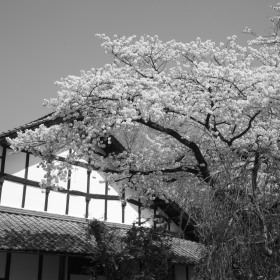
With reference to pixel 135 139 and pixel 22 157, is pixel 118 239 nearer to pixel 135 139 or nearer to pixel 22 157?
pixel 22 157

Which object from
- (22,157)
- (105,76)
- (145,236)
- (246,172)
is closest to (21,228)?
(22,157)

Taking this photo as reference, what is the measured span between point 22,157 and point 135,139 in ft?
25.2

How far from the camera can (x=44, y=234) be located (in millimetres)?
12336

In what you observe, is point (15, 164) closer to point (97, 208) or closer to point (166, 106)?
point (97, 208)

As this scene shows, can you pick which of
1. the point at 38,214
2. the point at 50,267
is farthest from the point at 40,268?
the point at 38,214

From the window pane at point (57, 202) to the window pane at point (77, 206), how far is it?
0.26 metres

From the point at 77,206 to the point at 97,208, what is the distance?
0.76 m

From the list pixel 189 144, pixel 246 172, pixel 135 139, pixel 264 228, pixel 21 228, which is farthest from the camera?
pixel 135 139

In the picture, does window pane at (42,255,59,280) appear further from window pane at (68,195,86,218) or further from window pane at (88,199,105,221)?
window pane at (88,199,105,221)

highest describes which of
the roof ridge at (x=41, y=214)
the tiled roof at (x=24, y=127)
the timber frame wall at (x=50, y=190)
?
the tiled roof at (x=24, y=127)

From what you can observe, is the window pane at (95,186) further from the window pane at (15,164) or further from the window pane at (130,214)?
the window pane at (15,164)

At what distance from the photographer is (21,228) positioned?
1220 centimetres

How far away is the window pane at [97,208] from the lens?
1468 cm

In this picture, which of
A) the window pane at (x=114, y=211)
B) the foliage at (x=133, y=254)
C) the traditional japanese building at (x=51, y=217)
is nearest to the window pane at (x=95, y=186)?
the traditional japanese building at (x=51, y=217)
